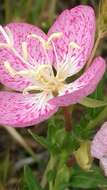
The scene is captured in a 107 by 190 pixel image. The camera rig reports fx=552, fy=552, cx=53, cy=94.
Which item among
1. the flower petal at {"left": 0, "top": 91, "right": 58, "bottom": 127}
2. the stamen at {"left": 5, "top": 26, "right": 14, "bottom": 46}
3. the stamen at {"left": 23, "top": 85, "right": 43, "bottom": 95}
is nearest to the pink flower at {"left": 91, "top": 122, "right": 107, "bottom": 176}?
the flower petal at {"left": 0, "top": 91, "right": 58, "bottom": 127}

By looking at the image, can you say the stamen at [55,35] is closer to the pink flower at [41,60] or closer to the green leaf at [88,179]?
the pink flower at [41,60]

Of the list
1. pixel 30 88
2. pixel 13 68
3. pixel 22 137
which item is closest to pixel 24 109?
pixel 30 88

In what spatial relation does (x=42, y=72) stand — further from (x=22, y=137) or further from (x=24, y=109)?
(x=22, y=137)

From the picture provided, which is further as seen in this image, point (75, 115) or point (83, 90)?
point (75, 115)

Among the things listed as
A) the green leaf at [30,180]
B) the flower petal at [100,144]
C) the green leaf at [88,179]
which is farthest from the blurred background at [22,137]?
the flower petal at [100,144]

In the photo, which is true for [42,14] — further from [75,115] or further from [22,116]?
[22,116]

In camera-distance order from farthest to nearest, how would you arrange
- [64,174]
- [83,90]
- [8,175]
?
[8,175] < [64,174] < [83,90]

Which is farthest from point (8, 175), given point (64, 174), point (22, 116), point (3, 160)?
point (22, 116)
